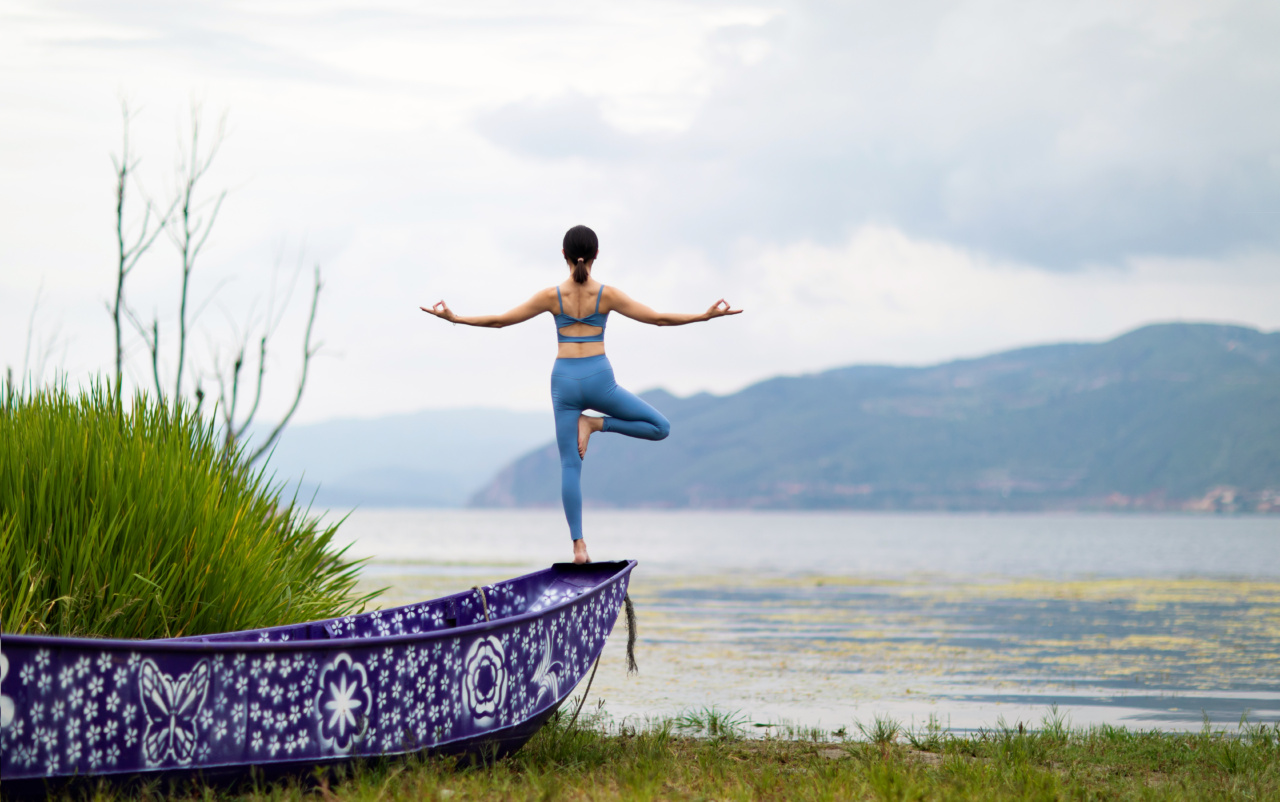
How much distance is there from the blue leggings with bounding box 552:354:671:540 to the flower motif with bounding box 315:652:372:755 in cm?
172

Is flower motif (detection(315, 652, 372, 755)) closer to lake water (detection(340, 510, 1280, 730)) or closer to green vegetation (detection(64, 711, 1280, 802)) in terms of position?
green vegetation (detection(64, 711, 1280, 802))

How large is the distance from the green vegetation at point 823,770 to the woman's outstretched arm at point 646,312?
8.68 feet

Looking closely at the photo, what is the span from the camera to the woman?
695 cm

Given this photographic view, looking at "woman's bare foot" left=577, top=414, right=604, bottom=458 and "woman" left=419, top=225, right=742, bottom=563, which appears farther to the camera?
"woman's bare foot" left=577, top=414, right=604, bottom=458

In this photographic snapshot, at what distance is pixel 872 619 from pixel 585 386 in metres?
15.0

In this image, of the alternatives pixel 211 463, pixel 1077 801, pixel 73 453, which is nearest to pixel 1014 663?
pixel 1077 801

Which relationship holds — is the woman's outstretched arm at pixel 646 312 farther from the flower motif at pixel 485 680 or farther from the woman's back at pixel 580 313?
the flower motif at pixel 485 680

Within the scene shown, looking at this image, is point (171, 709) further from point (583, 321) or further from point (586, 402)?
point (583, 321)

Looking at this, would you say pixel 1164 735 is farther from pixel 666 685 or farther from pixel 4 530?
pixel 4 530

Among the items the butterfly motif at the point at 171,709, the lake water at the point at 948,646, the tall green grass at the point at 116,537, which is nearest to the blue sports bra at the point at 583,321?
the tall green grass at the point at 116,537

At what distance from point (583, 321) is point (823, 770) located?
9.98 ft

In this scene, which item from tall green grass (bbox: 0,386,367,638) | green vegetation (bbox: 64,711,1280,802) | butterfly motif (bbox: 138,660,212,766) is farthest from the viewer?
tall green grass (bbox: 0,386,367,638)

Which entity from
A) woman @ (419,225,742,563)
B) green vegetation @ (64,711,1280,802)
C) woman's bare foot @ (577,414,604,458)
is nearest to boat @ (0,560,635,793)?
green vegetation @ (64,711,1280,802)

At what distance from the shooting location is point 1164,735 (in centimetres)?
846
